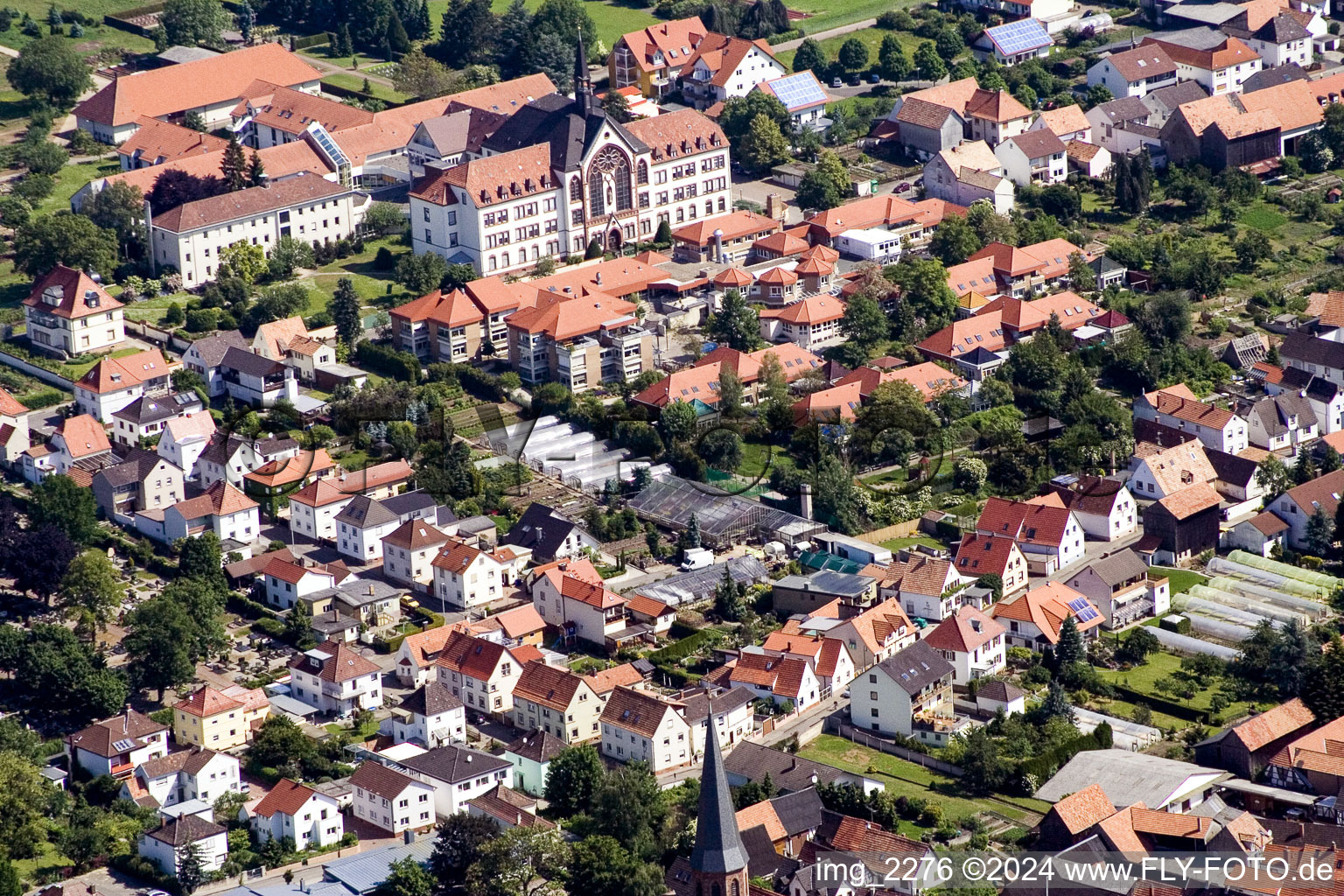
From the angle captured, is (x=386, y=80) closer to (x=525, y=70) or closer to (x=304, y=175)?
(x=525, y=70)

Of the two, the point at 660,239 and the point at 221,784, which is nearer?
the point at 221,784

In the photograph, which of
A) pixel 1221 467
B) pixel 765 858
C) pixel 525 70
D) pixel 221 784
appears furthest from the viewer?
pixel 525 70

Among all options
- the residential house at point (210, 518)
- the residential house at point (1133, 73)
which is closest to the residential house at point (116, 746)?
the residential house at point (210, 518)

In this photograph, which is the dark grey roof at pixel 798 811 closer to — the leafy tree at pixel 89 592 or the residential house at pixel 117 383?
the leafy tree at pixel 89 592

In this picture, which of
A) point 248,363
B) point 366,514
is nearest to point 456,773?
point 366,514

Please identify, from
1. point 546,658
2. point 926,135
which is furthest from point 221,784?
point 926,135

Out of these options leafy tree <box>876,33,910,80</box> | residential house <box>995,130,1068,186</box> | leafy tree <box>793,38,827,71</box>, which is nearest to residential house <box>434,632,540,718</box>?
residential house <box>995,130,1068,186</box>

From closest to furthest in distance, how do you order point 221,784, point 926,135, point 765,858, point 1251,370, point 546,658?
point 765,858 < point 221,784 < point 546,658 < point 1251,370 < point 926,135
